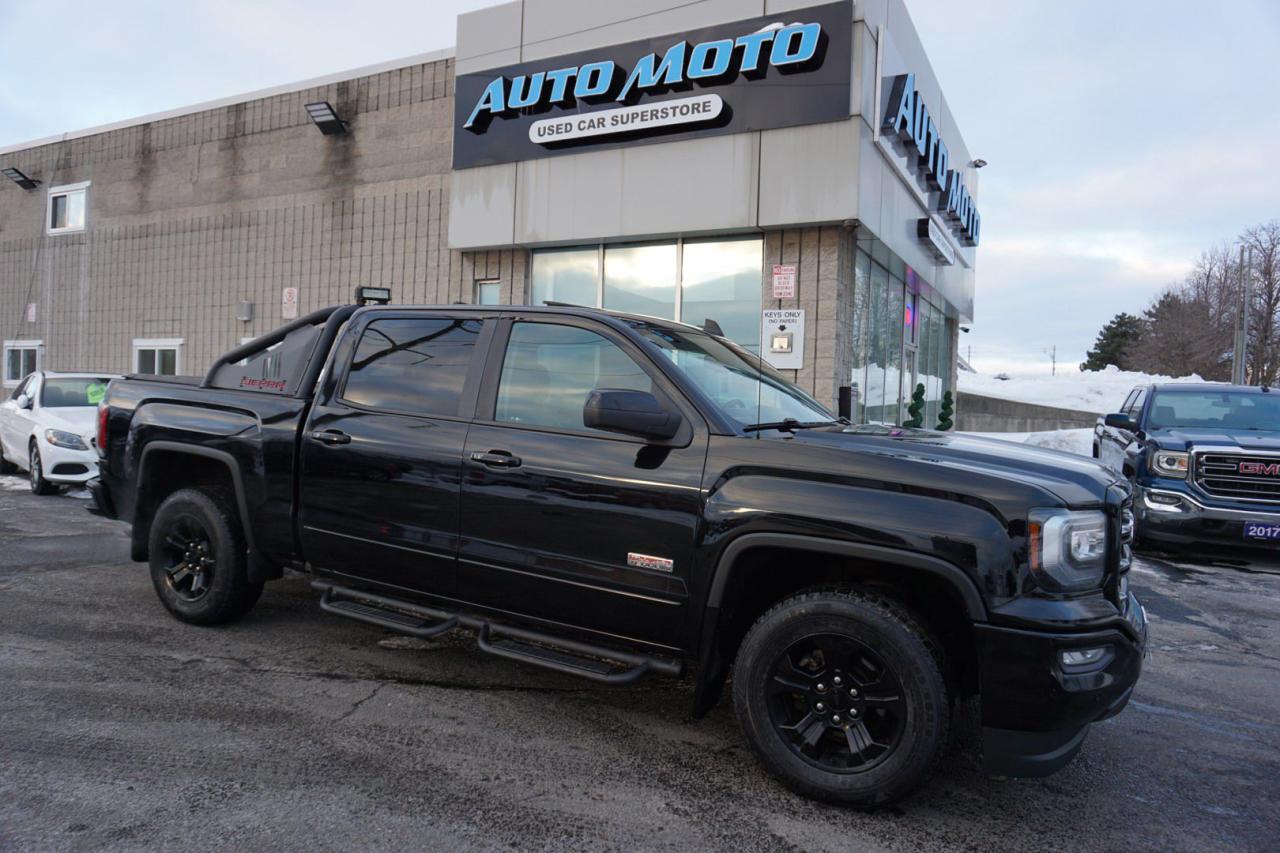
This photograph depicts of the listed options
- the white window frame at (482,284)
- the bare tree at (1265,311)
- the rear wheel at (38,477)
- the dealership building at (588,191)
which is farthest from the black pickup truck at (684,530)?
the bare tree at (1265,311)

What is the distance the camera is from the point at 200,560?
182 inches

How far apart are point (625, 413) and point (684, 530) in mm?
503

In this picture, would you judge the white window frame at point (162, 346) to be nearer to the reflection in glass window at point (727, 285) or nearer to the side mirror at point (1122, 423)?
the reflection in glass window at point (727, 285)

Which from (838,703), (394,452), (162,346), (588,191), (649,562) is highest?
(588,191)

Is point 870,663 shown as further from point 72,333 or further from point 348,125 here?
point 72,333

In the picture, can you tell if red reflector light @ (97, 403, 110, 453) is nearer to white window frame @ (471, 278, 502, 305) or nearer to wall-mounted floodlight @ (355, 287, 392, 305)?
wall-mounted floodlight @ (355, 287, 392, 305)

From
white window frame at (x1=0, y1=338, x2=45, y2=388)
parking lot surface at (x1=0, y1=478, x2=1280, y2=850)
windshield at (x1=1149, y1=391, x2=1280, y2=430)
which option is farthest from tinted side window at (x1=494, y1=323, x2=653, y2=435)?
white window frame at (x1=0, y1=338, x2=45, y2=388)

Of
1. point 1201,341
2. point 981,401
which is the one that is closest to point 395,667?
point 981,401

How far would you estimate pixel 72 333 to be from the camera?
19.3 m

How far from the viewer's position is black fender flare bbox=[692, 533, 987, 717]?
2.66 meters

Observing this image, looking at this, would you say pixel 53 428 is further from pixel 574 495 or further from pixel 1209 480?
pixel 1209 480

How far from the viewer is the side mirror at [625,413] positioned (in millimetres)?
3043

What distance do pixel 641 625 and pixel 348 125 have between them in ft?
46.6

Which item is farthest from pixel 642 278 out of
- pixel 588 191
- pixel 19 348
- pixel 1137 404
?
pixel 19 348
